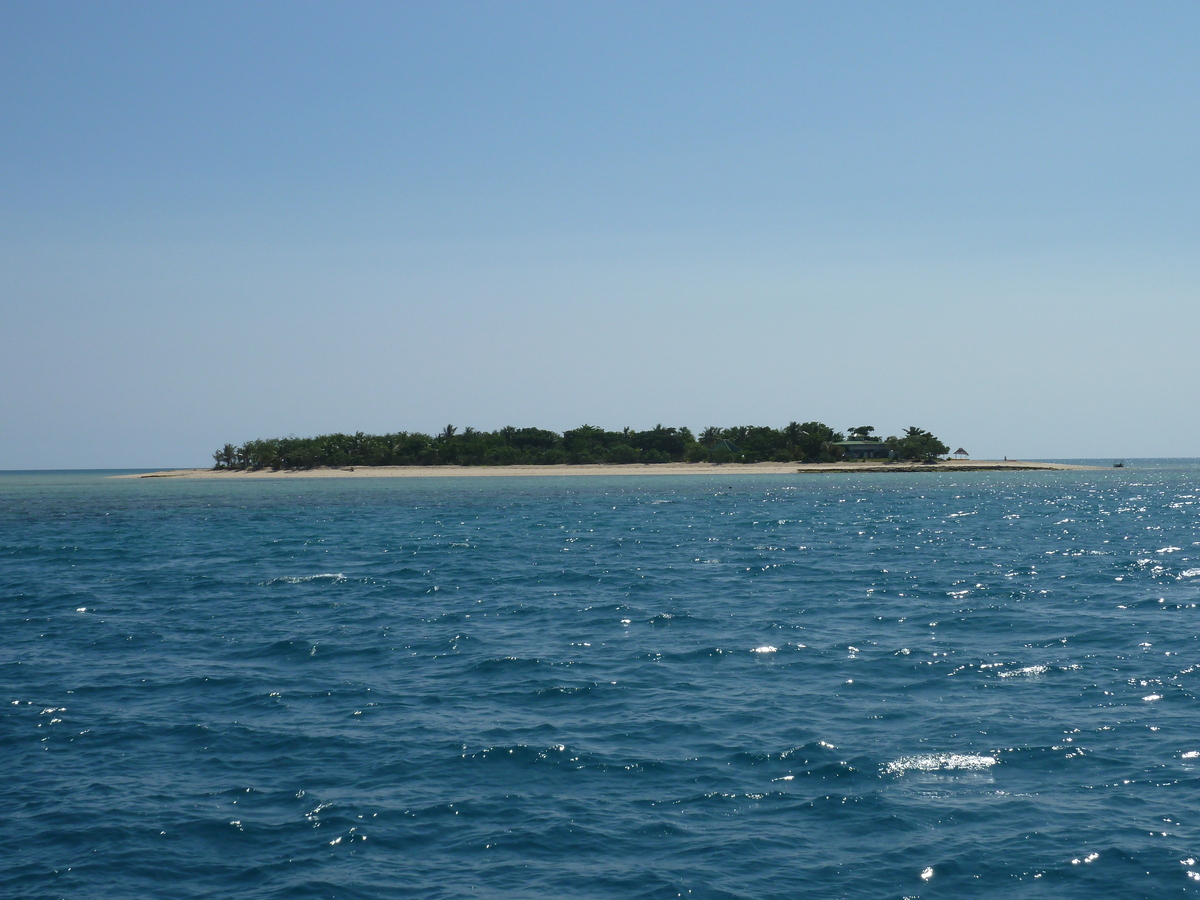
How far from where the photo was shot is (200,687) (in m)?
18.3

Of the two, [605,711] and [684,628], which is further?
[684,628]

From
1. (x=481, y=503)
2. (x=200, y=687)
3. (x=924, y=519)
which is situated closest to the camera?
(x=200, y=687)

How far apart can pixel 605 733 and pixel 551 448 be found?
6126 inches

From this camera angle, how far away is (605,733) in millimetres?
15109

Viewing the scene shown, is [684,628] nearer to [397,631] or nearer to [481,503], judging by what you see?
[397,631]

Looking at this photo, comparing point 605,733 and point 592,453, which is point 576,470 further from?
point 605,733

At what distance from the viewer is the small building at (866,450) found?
589ft

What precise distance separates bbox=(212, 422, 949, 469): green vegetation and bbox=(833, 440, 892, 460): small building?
63.2 inches

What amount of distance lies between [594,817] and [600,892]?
192 cm

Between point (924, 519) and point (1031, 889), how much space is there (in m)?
54.3

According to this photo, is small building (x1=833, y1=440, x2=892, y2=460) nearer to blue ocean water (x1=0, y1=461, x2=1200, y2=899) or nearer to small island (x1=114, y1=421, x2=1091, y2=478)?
small island (x1=114, y1=421, x2=1091, y2=478)

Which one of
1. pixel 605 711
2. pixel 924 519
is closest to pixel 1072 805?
pixel 605 711

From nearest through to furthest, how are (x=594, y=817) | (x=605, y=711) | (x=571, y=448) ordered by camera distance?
(x=594, y=817) → (x=605, y=711) → (x=571, y=448)

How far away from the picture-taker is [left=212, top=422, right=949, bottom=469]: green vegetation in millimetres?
160375
